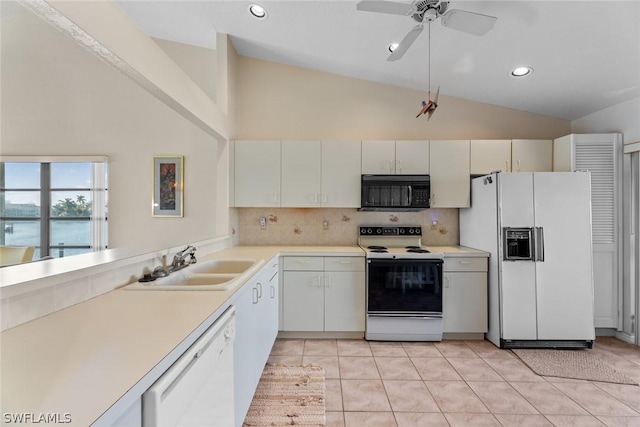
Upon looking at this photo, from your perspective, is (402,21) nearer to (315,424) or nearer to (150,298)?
(150,298)

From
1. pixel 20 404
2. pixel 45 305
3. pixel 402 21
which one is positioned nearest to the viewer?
pixel 20 404

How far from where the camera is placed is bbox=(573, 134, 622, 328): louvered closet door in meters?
3.11

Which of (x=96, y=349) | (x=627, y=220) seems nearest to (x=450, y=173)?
(x=627, y=220)

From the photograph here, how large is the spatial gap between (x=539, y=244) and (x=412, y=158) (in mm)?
1514

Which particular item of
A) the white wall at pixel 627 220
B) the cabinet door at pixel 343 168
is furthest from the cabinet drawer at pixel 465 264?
the white wall at pixel 627 220

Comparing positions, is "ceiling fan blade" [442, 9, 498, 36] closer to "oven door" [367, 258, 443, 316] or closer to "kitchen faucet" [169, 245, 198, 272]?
"oven door" [367, 258, 443, 316]

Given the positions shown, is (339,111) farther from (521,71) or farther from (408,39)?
(521,71)

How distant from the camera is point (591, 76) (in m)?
2.71

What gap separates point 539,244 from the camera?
112 inches

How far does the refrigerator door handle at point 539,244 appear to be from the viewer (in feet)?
9.30

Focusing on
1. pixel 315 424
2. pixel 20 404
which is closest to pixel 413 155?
pixel 315 424

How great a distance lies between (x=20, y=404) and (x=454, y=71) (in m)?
3.69

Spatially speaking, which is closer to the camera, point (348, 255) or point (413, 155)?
point (348, 255)

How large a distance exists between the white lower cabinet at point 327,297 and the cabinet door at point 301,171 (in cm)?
74
